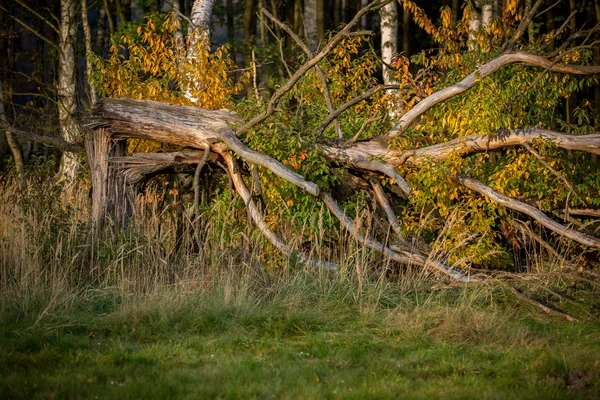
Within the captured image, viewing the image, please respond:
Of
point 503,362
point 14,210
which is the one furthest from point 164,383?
point 14,210

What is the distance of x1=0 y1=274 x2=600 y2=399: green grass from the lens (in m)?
5.43

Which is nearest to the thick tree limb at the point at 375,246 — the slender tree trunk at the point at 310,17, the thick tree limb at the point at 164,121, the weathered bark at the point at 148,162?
the thick tree limb at the point at 164,121

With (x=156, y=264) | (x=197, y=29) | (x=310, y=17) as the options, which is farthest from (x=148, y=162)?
(x=310, y=17)

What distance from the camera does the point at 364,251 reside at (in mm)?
8305

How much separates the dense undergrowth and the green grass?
16mm

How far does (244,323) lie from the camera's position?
7012 millimetres

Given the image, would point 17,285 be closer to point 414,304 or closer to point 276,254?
point 276,254

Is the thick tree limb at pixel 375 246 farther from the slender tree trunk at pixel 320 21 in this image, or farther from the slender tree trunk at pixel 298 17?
the slender tree trunk at pixel 298 17

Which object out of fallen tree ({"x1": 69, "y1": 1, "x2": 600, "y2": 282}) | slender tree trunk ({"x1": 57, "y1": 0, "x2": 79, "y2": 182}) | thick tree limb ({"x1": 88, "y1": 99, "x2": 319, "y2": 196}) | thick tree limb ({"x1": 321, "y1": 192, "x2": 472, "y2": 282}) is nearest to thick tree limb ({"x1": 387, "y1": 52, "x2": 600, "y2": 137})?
fallen tree ({"x1": 69, "y1": 1, "x2": 600, "y2": 282})

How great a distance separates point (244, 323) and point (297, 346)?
712mm

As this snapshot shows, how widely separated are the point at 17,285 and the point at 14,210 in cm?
203

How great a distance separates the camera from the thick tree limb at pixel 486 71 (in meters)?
9.28

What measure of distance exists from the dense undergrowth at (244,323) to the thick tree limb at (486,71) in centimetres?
190

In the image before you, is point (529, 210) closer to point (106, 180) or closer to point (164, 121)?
point (164, 121)
